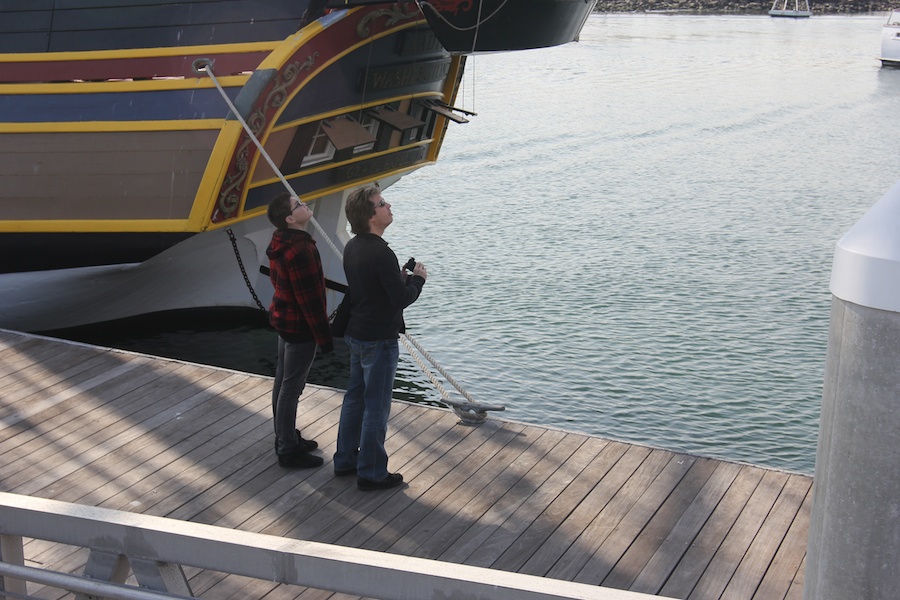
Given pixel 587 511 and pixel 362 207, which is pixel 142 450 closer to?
pixel 362 207

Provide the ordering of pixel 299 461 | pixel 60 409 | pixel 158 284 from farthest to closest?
pixel 158 284 < pixel 60 409 < pixel 299 461

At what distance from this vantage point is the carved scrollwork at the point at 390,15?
8.09 meters

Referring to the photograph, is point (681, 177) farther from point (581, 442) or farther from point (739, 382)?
point (581, 442)

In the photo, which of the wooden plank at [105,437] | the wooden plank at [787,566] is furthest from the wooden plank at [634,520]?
the wooden plank at [105,437]

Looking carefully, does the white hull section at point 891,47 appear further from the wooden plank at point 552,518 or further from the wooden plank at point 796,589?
the wooden plank at point 796,589

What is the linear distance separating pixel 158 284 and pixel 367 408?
4.95 meters

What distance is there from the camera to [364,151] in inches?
360

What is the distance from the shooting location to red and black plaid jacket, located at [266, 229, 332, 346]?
15.4ft

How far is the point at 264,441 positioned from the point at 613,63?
3446 centimetres

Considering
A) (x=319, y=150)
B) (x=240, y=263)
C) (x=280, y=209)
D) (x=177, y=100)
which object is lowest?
(x=240, y=263)

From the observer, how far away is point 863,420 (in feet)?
6.34

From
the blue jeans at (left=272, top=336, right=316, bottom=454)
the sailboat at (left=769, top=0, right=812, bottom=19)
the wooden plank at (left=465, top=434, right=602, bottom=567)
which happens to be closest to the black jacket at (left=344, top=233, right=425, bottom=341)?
the blue jeans at (left=272, top=336, right=316, bottom=454)

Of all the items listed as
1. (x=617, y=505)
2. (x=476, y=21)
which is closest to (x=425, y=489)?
(x=617, y=505)

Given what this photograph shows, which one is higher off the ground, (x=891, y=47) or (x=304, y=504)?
(x=304, y=504)
